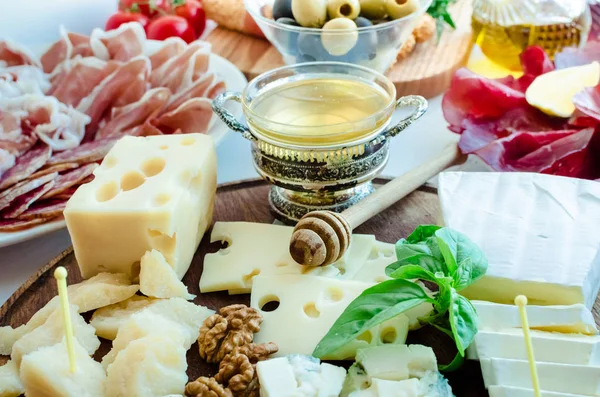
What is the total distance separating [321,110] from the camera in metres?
1.48

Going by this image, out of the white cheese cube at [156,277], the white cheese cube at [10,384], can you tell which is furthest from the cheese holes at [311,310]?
the white cheese cube at [10,384]

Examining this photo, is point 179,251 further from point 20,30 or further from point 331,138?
point 20,30

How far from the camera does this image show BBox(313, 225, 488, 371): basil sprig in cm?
107

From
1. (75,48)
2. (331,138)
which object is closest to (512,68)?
(331,138)

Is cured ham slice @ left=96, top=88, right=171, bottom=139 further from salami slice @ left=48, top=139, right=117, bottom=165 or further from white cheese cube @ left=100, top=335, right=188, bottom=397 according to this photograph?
white cheese cube @ left=100, top=335, right=188, bottom=397

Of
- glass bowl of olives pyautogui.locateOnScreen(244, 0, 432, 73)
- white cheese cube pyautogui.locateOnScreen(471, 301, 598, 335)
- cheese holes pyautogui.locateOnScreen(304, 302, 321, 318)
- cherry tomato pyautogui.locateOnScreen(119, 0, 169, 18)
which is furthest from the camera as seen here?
cherry tomato pyautogui.locateOnScreen(119, 0, 169, 18)

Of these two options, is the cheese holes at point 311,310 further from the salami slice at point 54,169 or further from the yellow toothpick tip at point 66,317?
the salami slice at point 54,169

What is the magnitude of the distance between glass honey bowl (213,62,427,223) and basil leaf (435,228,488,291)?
0.29m

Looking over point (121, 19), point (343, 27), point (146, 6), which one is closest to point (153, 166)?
point (343, 27)

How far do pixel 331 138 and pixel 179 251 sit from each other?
349mm

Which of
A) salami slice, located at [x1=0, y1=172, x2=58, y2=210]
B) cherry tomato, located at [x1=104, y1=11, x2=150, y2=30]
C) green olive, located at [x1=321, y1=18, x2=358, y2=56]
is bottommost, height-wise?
salami slice, located at [x1=0, y1=172, x2=58, y2=210]

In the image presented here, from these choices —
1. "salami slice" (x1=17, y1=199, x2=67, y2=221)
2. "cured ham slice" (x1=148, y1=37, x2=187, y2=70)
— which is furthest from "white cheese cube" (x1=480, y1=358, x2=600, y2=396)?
"cured ham slice" (x1=148, y1=37, x2=187, y2=70)

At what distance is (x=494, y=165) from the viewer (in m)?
1.58

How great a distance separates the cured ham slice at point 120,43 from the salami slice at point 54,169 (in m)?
0.44
